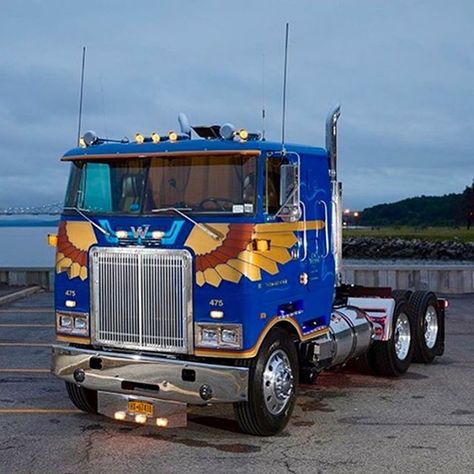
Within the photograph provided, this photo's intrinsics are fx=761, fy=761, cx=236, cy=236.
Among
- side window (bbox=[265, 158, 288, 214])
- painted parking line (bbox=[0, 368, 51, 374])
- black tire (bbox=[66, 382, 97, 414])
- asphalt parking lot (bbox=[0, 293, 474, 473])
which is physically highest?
side window (bbox=[265, 158, 288, 214])

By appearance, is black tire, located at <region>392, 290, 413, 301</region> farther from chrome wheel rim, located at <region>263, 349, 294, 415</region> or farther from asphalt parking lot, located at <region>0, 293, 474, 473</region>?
chrome wheel rim, located at <region>263, 349, 294, 415</region>

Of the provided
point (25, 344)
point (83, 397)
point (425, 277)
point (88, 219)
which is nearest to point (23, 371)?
point (25, 344)

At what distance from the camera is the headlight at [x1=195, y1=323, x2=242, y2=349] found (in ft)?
23.0

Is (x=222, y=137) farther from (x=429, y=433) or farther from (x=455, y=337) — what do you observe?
(x=455, y=337)

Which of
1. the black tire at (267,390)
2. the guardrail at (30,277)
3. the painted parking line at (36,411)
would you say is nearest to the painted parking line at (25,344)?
the painted parking line at (36,411)

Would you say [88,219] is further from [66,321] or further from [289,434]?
[289,434]

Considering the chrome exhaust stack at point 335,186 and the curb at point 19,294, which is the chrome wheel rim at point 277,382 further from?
the curb at point 19,294

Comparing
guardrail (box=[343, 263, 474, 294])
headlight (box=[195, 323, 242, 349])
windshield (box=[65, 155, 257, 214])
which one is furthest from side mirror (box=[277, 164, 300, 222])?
guardrail (box=[343, 263, 474, 294])

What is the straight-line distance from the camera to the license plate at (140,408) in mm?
7203

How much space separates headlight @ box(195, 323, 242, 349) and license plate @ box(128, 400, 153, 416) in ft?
2.48

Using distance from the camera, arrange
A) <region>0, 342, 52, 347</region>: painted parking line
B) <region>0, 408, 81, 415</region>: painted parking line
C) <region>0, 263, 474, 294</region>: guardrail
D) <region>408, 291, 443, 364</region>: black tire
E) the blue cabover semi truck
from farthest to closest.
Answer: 1. <region>0, 263, 474, 294</region>: guardrail
2. <region>0, 342, 52, 347</region>: painted parking line
3. <region>408, 291, 443, 364</region>: black tire
4. <region>0, 408, 81, 415</region>: painted parking line
5. the blue cabover semi truck

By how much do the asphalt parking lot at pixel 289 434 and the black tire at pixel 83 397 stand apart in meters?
0.13

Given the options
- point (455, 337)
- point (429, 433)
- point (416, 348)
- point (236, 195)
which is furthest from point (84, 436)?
point (455, 337)

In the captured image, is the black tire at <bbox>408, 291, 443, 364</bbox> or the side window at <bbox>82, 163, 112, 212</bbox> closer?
the side window at <bbox>82, 163, 112, 212</bbox>
